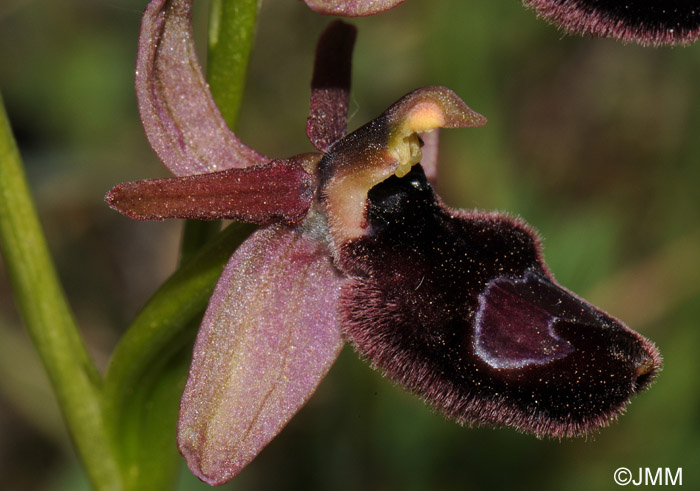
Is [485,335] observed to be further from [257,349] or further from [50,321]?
[50,321]

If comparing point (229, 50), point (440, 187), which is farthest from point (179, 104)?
point (440, 187)

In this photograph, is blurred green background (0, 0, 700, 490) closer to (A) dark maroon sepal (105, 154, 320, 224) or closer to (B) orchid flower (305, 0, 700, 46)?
(A) dark maroon sepal (105, 154, 320, 224)

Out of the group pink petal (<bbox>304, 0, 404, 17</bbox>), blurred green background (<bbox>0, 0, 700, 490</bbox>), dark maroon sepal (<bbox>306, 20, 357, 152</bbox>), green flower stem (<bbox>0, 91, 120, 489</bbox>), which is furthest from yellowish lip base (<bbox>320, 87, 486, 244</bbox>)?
blurred green background (<bbox>0, 0, 700, 490</bbox>)

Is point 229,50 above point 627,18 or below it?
below

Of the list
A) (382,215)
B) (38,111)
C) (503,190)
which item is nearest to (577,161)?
(503,190)

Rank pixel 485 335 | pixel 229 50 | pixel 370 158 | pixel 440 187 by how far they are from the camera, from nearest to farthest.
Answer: pixel 485 335, pixel 370 158, pixel 229 50, pixel 440 187

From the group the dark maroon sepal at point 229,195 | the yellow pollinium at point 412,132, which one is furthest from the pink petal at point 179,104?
the yellow pollinium at point 412,132

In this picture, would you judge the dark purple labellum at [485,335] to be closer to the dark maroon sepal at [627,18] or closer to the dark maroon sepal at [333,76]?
the dark maroon sepal at [333,76]
